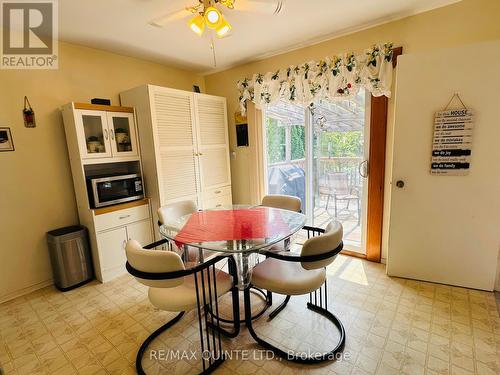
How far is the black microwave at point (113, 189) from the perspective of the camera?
2.53m

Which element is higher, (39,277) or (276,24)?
(276,24)

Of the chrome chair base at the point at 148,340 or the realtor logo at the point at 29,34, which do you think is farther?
the realtor logo at the point at 29,34

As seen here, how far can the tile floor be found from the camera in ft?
5.15

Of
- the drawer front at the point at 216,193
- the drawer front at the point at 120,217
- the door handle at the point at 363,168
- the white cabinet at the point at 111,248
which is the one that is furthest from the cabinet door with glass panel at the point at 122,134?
the door handle at the point at 363,168

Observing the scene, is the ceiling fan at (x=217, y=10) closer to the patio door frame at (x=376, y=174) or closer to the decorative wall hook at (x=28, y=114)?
the patio door frame at (x=376, y=174)

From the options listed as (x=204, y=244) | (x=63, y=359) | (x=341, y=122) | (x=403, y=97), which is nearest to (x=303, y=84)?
(x=341, y=122)

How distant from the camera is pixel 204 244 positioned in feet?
5.36

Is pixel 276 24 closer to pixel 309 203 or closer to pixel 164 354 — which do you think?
pixel 309 203

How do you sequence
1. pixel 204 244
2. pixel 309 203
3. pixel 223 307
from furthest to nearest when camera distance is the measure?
pixel 309 203
pixel 223 307
pixel 204 244

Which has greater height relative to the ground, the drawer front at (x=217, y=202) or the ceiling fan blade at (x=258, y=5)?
the ceiling fan blade at (x=258, y=5)

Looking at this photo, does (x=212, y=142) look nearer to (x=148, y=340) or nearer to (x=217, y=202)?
(x=217, y=202)

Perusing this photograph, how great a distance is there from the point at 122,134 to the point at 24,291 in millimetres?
1805

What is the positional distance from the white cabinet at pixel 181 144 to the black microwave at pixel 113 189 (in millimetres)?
145

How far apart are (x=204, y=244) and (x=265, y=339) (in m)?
0.81
